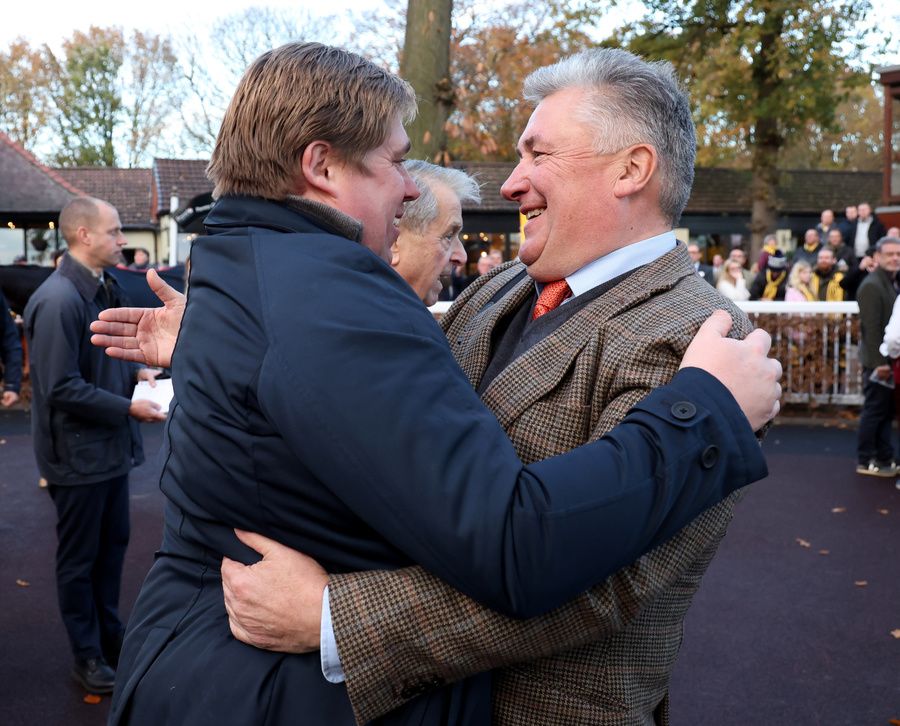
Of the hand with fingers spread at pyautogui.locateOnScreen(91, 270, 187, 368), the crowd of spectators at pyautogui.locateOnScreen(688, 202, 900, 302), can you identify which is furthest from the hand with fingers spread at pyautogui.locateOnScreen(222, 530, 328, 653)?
the crowd of spectators at pyautogui.locateOnScreen(688, 202, 900, 302)

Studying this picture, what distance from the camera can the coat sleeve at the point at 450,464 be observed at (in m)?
1.43

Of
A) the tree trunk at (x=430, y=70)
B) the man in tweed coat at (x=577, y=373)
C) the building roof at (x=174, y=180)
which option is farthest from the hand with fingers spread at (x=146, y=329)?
the building roof at (x=174, y=180)

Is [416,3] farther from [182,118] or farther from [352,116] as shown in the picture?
[182,118]

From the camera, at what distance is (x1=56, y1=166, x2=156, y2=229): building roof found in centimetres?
4716

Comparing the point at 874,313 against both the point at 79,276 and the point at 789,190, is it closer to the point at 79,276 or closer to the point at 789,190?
the point at 79,276

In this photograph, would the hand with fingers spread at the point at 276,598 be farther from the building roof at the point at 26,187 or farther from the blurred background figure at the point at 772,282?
the building roof at the point at 26,187

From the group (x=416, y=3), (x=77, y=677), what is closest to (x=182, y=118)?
(x=416, y=3)

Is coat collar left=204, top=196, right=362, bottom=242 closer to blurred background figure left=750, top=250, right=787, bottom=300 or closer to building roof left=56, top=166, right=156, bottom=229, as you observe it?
blurred background figure left=750, top=250, right=787, bottom=300

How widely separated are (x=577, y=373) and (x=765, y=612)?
4.69 metres

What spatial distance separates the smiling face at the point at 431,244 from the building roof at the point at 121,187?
147ft

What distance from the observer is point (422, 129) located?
7.86m

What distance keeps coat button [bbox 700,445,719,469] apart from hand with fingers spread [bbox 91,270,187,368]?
147 cm

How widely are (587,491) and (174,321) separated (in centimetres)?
142

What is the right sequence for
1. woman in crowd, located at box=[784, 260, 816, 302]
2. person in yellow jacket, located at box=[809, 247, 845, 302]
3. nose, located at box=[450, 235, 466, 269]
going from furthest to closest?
woman in crowd, located at box=[784, 260, 816, 302]
person in yellow jacket, located at box=[809, 247, 845, 302]
nose, located at box=[450, 235, 466, 269]
